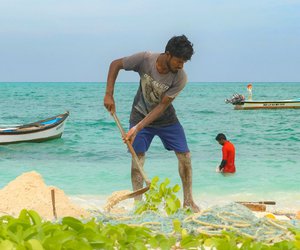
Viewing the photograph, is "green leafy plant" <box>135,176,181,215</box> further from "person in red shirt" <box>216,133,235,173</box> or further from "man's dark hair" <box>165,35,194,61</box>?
"person in red shirt" <box>216,133,235,173</box>

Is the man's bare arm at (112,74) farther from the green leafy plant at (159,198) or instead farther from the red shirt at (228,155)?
the red shirt at (228,155)

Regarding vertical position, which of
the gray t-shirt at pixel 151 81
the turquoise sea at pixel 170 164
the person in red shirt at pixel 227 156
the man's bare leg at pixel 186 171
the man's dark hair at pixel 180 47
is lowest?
the turquoise sea at pixel 170 164

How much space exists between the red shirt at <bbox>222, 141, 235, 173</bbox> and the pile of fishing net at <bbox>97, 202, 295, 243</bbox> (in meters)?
6.72

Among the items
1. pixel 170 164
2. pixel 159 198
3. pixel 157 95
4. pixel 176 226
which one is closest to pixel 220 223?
pixel 176 226

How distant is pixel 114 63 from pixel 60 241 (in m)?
3.01

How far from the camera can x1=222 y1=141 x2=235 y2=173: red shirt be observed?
1067 cm

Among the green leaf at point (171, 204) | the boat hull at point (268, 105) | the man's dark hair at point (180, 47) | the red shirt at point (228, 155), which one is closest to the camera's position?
the green leaf at point (171, 204)

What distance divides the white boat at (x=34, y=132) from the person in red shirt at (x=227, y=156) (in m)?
6.04

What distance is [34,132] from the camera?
15.6 meters

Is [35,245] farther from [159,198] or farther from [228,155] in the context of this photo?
[228,155]

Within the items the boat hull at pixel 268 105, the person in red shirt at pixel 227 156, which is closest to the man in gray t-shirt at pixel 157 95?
the person in red shirt at pixel 227 156

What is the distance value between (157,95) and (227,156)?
5.93m

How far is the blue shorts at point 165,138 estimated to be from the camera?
557cm

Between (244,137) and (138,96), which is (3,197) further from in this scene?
(244,137)
